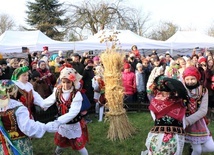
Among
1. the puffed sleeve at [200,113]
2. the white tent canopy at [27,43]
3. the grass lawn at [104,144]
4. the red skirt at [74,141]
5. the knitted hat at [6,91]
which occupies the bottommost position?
the grass lawn at [104,144]

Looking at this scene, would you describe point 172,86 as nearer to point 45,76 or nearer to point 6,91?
point 6,91

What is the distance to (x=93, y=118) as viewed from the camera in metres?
8.14

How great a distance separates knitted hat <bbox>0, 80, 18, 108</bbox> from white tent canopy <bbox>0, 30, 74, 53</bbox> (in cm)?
960

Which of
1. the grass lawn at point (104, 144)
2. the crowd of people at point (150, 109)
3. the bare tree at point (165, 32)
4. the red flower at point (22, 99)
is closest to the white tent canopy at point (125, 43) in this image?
the grass lawn at point (104, 144)

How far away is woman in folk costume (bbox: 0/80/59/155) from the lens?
311cm

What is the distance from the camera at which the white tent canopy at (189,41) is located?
47.8 feet

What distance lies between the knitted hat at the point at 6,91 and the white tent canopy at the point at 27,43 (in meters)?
9.60

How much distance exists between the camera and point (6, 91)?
315 cm

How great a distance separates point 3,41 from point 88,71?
6517 millimetres

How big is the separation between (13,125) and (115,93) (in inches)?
124

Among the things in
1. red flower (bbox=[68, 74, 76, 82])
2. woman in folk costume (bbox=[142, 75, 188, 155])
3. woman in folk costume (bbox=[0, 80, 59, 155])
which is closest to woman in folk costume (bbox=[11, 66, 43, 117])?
red flower (bbox=[68, 74, 76, 82])

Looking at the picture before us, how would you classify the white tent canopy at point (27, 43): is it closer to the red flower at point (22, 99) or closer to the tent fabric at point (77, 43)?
the tent fabric at point (77, 43)

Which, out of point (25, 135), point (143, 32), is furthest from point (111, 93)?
point (143, 32)

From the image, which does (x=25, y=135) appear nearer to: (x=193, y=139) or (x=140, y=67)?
(x=193, y=139)
